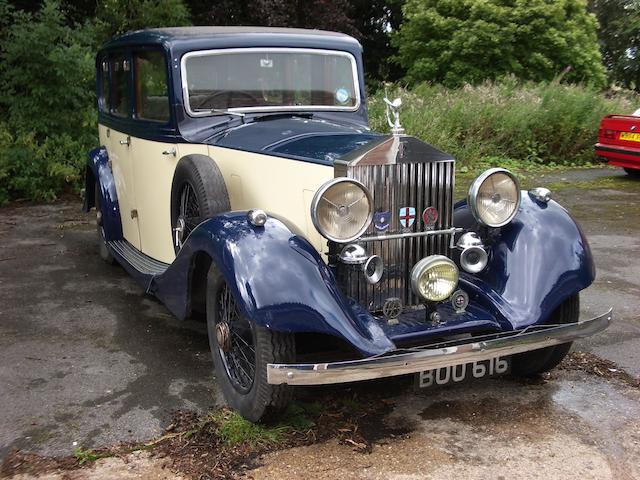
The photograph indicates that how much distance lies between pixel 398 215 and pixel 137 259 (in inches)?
94.8

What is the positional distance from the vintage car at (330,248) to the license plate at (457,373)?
0.03ft

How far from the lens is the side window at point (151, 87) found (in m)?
4.33

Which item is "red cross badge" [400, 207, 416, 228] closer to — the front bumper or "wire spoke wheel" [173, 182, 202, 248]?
the front bumper

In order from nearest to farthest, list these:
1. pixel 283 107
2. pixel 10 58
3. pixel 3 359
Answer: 1. pixel 3 359
2. pixel 283 107
3. pixel 10 58

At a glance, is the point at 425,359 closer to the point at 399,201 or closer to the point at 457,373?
the point at 457,373

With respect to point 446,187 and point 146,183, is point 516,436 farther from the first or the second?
point 146,183

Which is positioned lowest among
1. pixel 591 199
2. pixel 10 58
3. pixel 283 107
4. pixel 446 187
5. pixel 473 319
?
pixel 591 199

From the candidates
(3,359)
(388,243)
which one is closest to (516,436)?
(388,243)

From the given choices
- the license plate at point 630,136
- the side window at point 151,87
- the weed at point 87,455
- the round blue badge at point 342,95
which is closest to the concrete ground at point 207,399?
the weed at point 87,455

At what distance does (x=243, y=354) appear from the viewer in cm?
315

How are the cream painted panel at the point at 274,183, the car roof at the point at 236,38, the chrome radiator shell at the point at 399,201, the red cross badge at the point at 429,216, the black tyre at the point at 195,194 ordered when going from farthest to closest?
the car roof at the point at 236,38 < the black tyre at the point at 195,194 < the cream painted panel at the point at 274,183 < the red cross badge at the point at 429,216 < the chrome radiator shell at the point at 399,201

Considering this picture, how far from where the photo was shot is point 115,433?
3041 millimetres

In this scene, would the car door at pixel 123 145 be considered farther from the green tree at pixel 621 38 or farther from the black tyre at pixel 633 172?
the green tree at pixel 621 38

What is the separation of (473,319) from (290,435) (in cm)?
99
